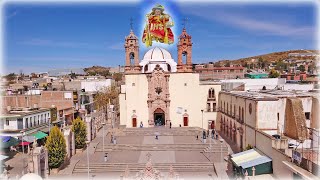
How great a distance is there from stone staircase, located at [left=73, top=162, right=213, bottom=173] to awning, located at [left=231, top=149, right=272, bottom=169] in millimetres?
2925

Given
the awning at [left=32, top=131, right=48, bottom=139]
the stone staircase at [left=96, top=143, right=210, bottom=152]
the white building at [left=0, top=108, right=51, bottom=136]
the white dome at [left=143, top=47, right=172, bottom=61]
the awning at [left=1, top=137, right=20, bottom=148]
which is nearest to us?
the awning at [left=1, top=137, right=20, bottom=148]

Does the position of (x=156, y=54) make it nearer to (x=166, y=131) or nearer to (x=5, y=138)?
(x=166, y=131)

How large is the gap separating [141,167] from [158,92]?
13.8 meters

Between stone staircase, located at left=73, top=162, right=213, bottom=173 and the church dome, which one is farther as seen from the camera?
the church dome

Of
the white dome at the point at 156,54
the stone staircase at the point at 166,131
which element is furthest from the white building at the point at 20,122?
the white dome at the point at 156,54

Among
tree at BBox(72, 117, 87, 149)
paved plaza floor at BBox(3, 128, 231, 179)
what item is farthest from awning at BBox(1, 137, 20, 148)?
tree at BBox(72, 117, 87, 149)

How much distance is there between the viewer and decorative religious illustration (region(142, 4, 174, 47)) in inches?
1245

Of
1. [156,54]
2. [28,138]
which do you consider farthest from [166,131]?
[28,138]

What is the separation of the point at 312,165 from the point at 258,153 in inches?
224

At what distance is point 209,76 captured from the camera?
224 feet

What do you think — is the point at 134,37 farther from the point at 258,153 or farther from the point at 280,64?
the point at 280,64

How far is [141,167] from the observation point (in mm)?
20766

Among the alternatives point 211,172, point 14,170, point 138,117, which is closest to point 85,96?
point 138,117

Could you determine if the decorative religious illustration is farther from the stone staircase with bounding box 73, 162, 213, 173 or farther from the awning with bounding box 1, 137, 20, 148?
the awning with bounding box 1, 137, 20, 148
